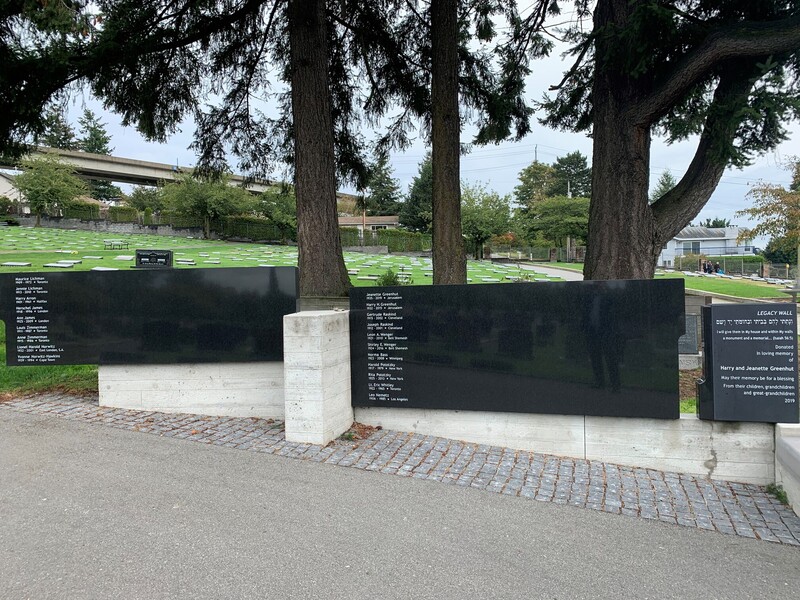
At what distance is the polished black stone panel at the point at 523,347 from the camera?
538cm

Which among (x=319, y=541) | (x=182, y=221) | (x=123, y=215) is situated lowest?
(x=319, y=541)

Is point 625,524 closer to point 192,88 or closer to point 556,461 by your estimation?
point 556,461

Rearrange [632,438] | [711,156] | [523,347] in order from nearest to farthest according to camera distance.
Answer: [632,438], [523,347], [711,156]

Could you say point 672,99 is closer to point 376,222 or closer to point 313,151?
point 313,151

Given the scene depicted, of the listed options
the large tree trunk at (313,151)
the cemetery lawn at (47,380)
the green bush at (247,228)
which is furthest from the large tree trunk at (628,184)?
the green bush at (247,228)

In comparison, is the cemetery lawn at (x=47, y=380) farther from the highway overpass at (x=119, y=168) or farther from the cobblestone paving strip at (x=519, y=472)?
the highway overpass at (x=119, y=168)

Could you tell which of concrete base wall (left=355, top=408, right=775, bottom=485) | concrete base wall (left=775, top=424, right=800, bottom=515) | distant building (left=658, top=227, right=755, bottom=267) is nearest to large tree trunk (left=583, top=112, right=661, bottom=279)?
concrete base wall (left=355, top=408, right=775, bottom=485)

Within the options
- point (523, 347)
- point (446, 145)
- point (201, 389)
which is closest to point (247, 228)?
point (446, 145)

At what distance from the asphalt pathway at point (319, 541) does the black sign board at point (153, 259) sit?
2978mm

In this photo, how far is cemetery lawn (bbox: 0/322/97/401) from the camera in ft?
24.0

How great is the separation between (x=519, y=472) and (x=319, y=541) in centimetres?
220

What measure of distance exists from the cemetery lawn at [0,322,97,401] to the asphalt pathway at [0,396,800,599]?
2796 millimetres

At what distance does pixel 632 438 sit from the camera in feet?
17.9

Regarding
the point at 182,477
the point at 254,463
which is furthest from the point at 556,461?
the point at 182,477
